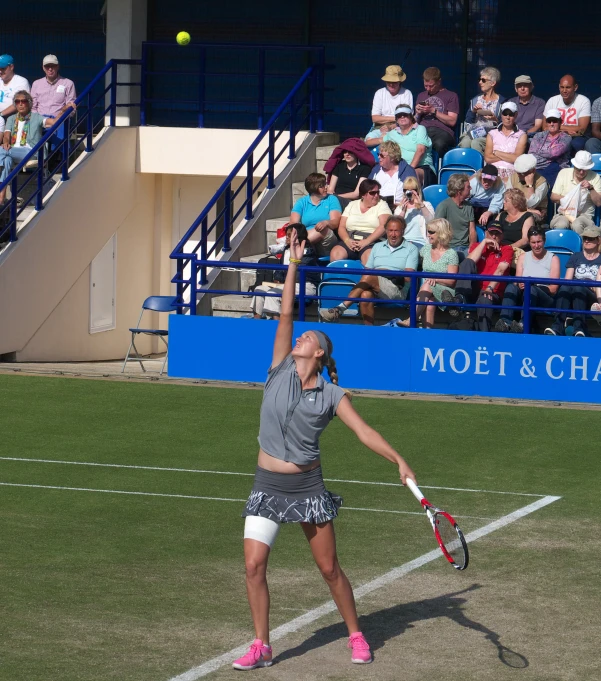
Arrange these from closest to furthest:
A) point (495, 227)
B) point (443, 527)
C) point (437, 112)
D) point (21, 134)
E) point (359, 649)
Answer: point (443, 527)
point (359, 649)
point (495, 227)
point (437, 112)
point (21, 134)

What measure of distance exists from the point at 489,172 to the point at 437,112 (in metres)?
2.42

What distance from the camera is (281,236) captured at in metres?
18.6

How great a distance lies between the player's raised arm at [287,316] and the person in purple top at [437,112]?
40.5 feet

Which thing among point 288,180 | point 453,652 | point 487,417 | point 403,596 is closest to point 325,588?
point 403,596

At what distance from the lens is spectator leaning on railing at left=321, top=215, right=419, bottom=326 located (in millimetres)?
17141

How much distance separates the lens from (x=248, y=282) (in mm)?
19125

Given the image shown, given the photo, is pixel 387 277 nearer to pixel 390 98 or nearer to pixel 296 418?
pixel 390 98

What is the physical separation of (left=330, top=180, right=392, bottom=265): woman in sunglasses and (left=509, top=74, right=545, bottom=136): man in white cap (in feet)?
9.91

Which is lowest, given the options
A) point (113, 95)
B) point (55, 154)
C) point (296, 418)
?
point (296, 418)

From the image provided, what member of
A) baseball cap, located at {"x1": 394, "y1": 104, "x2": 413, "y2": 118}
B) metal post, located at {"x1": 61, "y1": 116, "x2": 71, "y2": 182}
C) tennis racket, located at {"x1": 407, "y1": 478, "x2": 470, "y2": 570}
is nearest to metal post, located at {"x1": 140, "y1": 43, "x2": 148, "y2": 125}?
metal post, located at {"x1": 61, "y1": 116, "x2": 71, "y2": 182}

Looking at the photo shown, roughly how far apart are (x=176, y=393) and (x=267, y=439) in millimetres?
8890

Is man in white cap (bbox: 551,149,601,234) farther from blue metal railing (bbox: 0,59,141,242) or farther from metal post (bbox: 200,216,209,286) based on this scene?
blue metal railing (bbox: 0,59,141,242)

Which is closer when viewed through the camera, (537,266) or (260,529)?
(260,529)

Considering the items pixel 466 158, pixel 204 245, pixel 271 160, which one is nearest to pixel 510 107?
pixel 466 158
